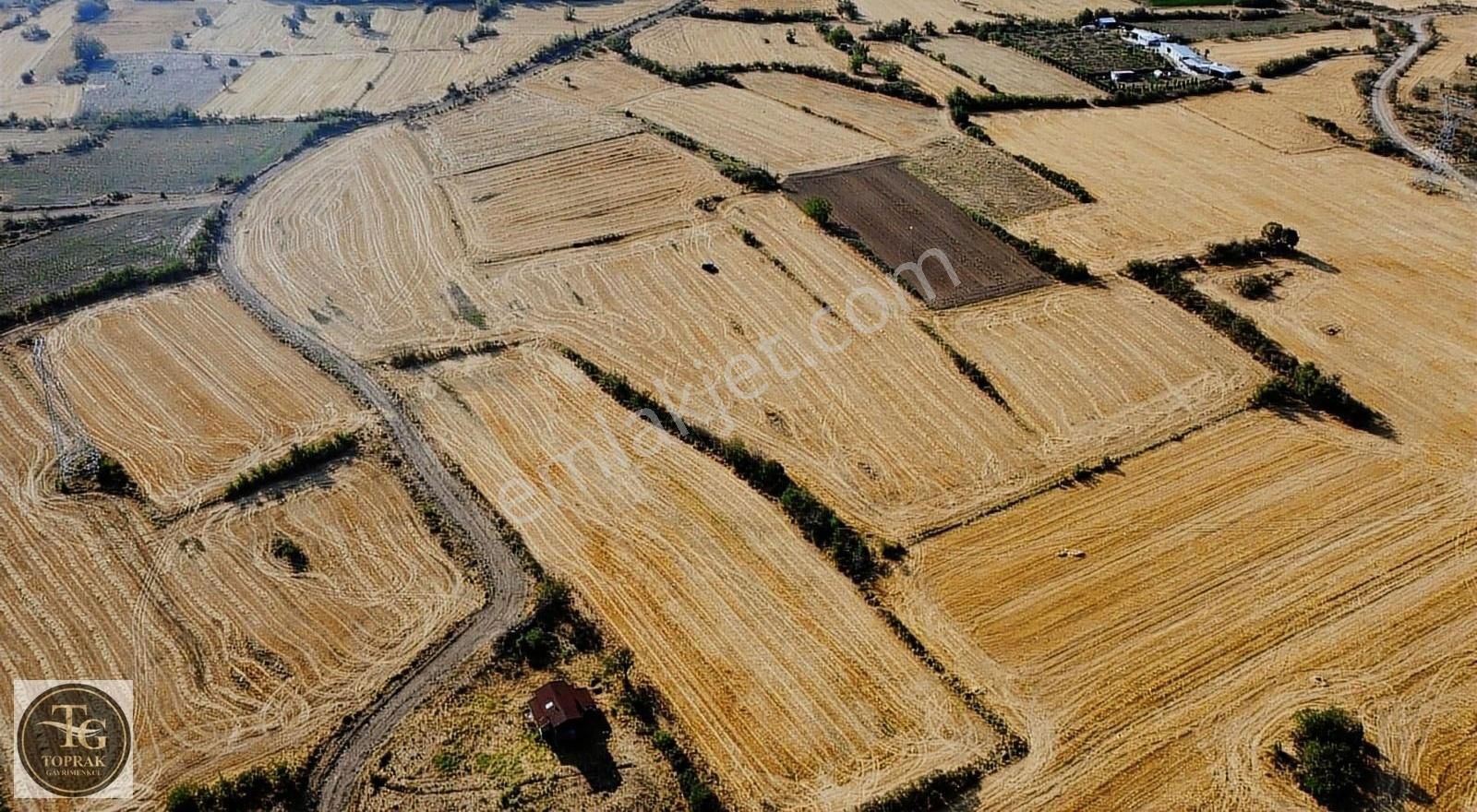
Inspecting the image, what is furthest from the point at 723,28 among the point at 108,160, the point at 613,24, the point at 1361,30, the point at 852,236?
the point at 1361,30

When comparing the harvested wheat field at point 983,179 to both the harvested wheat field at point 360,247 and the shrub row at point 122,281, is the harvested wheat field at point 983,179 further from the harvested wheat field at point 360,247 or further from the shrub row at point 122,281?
the shrub row at point 122,281

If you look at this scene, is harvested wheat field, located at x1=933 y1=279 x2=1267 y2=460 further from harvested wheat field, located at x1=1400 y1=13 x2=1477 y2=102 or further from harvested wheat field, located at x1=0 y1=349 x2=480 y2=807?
harvested wheat field, located at x1=1400 y1=13 x2=1477 y2=102

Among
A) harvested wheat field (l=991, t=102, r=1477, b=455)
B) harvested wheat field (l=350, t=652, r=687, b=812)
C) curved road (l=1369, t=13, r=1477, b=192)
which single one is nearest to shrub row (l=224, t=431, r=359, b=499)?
harvested wheat field (l=350, t=652, r=687, b=812)

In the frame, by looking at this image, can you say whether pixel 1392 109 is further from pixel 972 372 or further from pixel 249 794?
pixel 249 794

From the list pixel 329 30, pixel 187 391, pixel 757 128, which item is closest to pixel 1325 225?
pixel 757 128

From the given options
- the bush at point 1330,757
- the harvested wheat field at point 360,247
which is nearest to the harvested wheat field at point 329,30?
the harvested wheat field at point 360,247

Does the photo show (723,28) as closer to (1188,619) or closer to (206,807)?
(1188,619)
